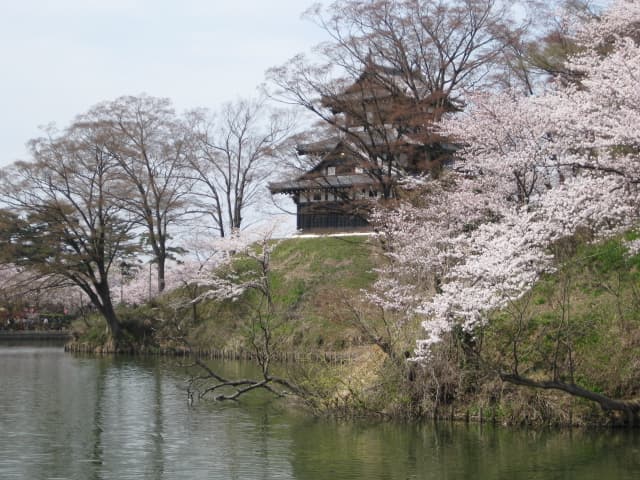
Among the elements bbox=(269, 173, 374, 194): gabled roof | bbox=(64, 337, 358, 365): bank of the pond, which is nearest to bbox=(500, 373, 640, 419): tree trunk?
bbox=(64, 337, 358, 365): bank of the pond

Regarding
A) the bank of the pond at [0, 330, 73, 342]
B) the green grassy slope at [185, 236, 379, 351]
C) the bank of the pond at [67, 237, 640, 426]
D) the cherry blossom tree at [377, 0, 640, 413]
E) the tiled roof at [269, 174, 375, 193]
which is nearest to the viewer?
the cherry blossom tree at [377, 0, 640, 413]

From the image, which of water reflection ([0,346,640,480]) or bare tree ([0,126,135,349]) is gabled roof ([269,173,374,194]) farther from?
water reflection ([0,346,640,480])

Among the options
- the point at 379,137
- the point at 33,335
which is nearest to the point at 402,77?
the point at 379,137

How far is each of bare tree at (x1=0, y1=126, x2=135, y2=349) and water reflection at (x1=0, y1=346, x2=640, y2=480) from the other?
18224 millimetres

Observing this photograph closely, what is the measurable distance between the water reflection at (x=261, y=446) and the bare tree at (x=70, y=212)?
18.2 metres

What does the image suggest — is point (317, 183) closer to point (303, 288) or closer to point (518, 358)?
point (303, 288)

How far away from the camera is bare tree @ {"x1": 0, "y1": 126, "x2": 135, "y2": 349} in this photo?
37.4m

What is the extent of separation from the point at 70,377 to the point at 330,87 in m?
14.7

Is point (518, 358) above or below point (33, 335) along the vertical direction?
above

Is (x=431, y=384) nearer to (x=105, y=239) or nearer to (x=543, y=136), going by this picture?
(x=543, y=136)

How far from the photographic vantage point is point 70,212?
3806cm

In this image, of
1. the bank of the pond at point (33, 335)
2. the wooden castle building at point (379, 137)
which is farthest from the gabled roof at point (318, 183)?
the bank of the pond at point (33, 335)

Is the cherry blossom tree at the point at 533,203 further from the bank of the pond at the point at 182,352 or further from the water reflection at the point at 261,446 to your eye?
the bank of the pond at the point at 182,352

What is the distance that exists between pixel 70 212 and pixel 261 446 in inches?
1047
